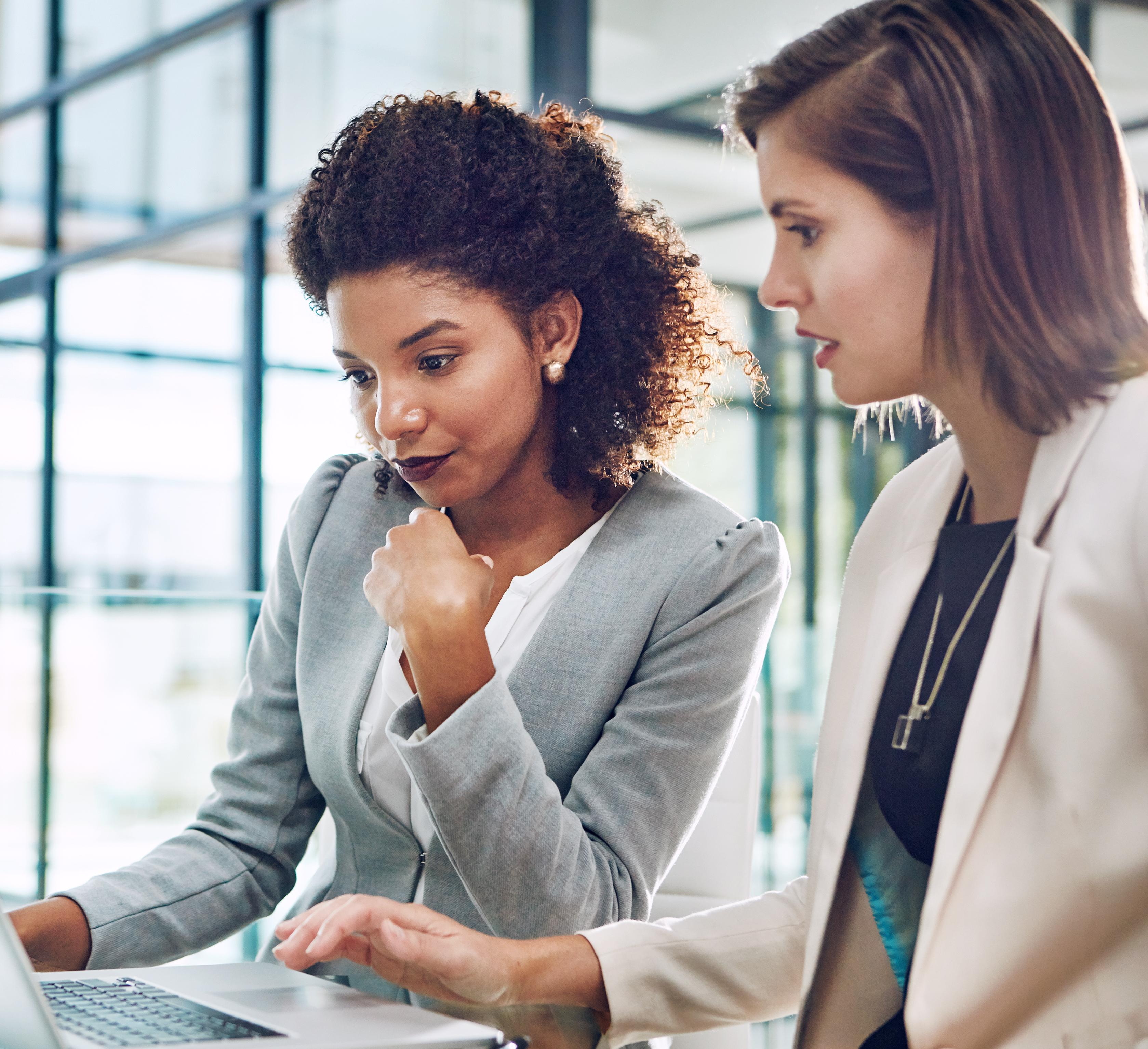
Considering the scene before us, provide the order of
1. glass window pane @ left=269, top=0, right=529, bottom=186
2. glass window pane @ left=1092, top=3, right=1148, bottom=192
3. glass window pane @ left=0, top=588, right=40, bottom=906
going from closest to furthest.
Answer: glass window pane @ left=0, top=588, right=40, bottom=906 → glass window pane @ left=1092, top=3, right=1148, bottom=192 → glass window pane @ left=269, top=0, right=529, bottom=186

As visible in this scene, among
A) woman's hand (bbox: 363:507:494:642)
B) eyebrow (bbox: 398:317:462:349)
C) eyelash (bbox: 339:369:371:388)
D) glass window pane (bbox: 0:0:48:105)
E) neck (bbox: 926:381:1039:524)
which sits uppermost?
glass window pane (bbox: 0:0:48:105)

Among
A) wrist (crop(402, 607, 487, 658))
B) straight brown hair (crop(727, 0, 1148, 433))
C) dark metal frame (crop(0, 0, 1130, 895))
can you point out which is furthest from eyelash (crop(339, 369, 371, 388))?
dark metal frame (crop(0, 0, 1130, 895))

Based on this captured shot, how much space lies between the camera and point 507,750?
1109 mm

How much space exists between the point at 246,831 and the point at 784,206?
93 centimetres

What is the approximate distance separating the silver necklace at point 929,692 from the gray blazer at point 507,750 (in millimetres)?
321

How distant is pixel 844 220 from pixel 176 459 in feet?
16.7

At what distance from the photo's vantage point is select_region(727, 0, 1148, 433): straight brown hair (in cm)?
91

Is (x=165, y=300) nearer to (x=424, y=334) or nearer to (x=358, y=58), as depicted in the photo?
(x=358, y=58)

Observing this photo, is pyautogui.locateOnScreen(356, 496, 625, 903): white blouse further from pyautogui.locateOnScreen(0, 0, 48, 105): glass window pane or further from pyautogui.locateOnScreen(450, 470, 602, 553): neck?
pyautogui.locateOnScreen(0, 0, 48, 105): glass window pane

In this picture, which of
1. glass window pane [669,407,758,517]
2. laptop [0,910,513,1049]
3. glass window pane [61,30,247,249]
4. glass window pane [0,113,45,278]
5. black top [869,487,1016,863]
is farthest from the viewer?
glass window pane [0,113,45,278]

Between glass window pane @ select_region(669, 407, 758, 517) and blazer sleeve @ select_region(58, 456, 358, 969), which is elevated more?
glass window pane @ select_region(669, 407, 758, 517)

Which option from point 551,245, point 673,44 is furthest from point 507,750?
point 673,44

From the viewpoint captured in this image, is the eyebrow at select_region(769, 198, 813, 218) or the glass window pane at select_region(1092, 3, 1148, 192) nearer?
the eyebrow at select_region(769, 198, 813, 218)

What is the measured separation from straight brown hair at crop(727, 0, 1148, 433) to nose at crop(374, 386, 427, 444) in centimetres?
51
